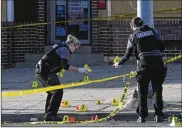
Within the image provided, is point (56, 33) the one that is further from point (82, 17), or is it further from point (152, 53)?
point (152, 53)

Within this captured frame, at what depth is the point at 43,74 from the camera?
1046 centimetres

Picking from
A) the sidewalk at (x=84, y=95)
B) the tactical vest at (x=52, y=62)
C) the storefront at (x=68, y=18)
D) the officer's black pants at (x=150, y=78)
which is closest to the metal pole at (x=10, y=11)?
the storefront at (x=68, y=18)

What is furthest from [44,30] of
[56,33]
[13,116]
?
[13,116]

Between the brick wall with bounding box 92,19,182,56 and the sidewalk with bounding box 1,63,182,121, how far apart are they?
3.52ft

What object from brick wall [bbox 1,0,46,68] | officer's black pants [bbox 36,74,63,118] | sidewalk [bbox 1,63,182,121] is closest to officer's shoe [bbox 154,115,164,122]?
sidewalk [bbox 1,63,182,121]

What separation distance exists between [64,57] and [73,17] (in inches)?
360

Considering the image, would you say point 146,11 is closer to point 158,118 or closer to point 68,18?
point 158,118

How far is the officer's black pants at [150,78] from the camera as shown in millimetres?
9852

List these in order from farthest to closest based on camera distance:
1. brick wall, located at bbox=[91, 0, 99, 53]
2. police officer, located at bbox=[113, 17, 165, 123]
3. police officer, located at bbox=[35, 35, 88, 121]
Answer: brick wall, located at bbox=[91, 0, 99, 53] < police officer, located at bbox=[35, 35, 88, 121] < police officer, located at bbox=[113, 17, 165, 123]

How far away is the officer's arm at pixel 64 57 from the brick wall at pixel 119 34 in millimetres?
8235

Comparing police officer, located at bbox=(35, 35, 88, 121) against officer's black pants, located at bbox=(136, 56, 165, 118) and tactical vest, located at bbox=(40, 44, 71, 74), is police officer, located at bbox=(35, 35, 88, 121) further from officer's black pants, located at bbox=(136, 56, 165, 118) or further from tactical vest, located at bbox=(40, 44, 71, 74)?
officer's black pants, located at bbox=(136, 56, 165, 118)

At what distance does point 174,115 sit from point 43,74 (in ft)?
8.45

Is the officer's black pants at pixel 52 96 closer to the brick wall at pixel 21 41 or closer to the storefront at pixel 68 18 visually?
the brick wall at pixel 21 41

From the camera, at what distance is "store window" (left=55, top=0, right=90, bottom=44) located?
1908cm
